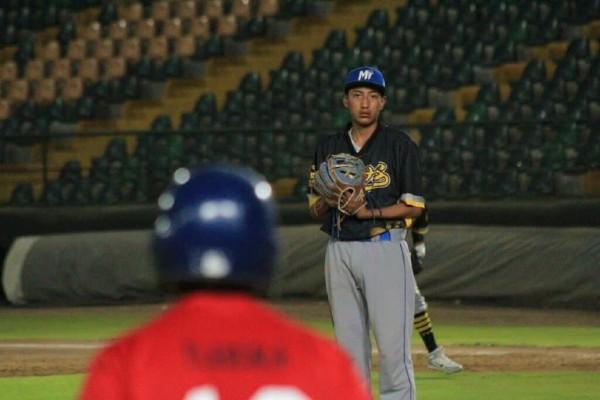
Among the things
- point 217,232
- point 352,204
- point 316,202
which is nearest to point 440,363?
point 316,202

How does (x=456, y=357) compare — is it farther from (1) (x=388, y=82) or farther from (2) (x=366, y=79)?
(1) (x=388, y=82)

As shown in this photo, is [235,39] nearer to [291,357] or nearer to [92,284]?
[92,284]

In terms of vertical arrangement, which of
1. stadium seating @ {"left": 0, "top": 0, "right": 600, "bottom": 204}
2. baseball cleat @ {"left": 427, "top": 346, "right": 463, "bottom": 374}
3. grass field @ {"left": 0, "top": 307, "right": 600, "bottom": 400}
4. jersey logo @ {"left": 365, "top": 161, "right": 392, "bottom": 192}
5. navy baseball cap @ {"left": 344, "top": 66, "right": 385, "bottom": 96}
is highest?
navy baseball cap @ {"left": 344, "top": 66, "right": 385, "bottom": 96}

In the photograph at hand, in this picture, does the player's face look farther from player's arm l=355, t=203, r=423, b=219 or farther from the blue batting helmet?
the blue batting helmet

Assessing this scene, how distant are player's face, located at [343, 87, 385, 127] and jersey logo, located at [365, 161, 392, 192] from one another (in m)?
0.23

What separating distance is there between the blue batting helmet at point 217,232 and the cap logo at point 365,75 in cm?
533

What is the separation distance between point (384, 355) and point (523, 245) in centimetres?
1003

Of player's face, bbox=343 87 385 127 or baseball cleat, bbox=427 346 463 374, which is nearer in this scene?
player's face, bbox=343 87 385 127

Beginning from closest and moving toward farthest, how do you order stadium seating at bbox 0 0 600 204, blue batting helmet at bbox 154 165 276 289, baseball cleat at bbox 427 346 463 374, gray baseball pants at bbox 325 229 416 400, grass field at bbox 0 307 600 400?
blue batting helmet at bbox 154 165 276 289 → gray baseball pants at bbox 325 229 416 400 → grass field at bbox 0 307 600 400 → baseball cleat at bbox 427 346 463 374 → stadium seating at bbox 0 0 600 204

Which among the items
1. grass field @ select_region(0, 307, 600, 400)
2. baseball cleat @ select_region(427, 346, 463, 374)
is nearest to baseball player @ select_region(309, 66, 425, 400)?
grass field @ select_region(0, 307, 600, 400)

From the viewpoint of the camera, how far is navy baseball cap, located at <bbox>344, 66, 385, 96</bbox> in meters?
7.80

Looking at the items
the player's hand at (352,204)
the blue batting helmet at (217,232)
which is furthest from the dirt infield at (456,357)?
the blue batting helmet at (217,232)

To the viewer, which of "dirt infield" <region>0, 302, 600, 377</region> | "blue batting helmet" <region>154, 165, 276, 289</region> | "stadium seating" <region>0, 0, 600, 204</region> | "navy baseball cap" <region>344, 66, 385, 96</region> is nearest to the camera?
"blue batting helmet" <region>154, 165, 276, 289</region>

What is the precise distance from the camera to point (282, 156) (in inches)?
746
